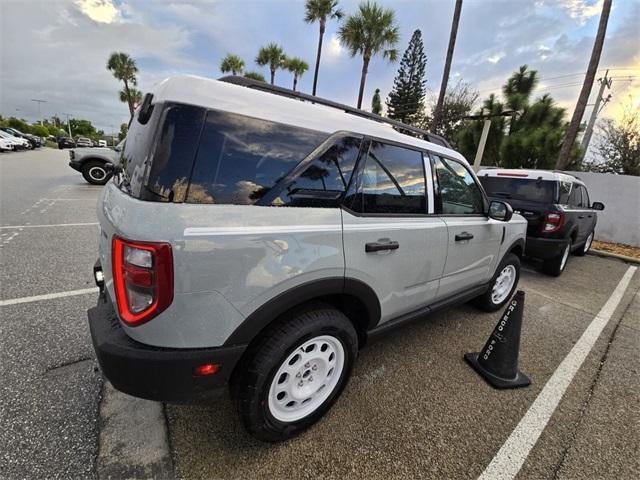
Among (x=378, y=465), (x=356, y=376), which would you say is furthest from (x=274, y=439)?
A: (x=356, y=376)

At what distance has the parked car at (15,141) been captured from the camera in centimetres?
2023

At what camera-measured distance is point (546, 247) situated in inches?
192

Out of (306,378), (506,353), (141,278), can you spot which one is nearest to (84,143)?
(141,278)

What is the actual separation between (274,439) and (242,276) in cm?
104

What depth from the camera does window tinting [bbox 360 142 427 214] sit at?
6.19 feet

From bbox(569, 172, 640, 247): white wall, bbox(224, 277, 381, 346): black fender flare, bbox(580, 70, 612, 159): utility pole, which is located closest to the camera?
bbox(224, 277, 381, 346): black fender flare

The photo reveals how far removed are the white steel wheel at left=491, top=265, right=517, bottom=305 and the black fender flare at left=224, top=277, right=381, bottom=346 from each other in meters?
2.47

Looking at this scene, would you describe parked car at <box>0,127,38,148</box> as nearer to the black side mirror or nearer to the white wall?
the black side mirror

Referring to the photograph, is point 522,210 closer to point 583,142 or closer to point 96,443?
point 96,443

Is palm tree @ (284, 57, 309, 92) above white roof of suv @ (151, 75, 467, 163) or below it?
above

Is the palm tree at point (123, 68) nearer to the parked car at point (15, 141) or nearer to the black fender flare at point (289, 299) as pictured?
the parked car at point (15, 141)

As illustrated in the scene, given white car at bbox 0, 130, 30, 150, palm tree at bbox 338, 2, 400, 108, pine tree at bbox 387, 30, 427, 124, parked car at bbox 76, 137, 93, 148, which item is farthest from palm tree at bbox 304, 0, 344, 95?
parked car at bbox 76, 137, 93, 148

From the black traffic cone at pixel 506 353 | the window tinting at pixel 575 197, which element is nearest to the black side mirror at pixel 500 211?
the black traffic cone at pixel 506 353

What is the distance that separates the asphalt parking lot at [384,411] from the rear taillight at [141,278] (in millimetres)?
938
